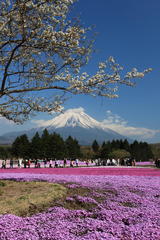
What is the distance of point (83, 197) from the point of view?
10891 mm

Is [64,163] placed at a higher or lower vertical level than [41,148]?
lower

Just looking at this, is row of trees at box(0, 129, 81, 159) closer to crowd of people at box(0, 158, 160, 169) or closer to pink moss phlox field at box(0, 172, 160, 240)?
crowd of people at box(0, 158, 160, 169)

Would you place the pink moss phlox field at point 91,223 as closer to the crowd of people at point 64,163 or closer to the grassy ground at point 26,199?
the grassy ground at point 26,199

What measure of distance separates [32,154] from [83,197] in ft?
274

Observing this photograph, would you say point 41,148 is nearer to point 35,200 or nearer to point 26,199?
point 26,199

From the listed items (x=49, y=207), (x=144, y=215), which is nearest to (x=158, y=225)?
(x=144, y=215)

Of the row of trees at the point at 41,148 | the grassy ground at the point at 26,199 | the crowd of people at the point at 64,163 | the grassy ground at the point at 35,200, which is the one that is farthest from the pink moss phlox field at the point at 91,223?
the row of trees at the point at 41,148

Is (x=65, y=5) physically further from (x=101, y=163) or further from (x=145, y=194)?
(x=101, y=163)

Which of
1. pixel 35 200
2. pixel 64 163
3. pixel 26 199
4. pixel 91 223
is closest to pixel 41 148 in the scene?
pixel 64 163

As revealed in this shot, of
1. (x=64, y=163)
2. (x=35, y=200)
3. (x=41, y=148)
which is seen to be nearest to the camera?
(x=35, y=200)

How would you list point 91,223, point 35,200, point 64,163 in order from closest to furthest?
point 91,223, point 35,200, point 64,163

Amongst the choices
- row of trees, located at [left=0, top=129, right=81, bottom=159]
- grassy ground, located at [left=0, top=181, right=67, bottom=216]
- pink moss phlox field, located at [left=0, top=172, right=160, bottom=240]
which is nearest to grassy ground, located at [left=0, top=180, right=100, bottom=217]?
grassy ground, located at [left=0, top=181, right=67, bottom=216]

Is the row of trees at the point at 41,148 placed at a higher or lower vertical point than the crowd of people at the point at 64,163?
higher

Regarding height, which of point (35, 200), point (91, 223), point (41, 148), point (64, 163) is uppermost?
point (41, 148)
